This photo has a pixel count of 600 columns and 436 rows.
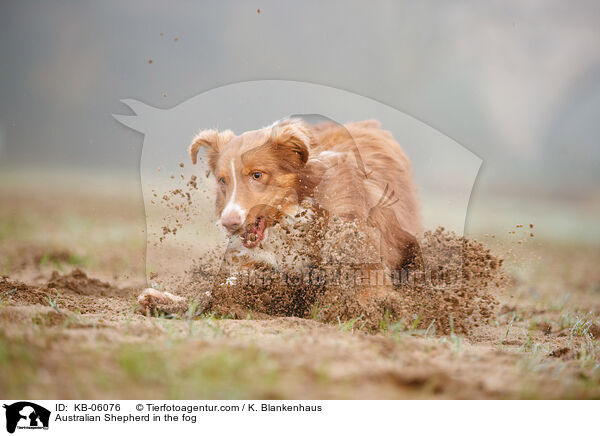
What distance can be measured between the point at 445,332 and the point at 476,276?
1.70ft

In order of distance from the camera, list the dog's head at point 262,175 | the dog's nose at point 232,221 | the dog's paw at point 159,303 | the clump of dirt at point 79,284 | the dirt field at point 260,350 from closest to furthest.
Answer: the dirt field at point 260,350
the dog's nose at point 232,221
the dog's head at point 262,175
the dog's paw at point 159,303
the clump of dirt at point 79,284

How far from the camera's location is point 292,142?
305 cm

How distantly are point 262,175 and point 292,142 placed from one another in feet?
0.91

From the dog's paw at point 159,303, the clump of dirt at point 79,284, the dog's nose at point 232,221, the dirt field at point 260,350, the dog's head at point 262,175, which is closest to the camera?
the dirt field at point 260,350

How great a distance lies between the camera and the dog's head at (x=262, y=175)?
9.73 feet

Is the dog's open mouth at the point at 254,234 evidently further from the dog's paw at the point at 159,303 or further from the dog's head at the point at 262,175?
the dog's paw at the point at 159,303

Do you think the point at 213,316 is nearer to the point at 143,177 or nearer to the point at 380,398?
the point at 143,177

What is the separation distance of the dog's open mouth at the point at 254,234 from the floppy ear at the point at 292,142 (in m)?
0.42

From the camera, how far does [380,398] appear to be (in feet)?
5.81

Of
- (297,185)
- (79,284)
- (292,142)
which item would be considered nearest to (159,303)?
(79,284)

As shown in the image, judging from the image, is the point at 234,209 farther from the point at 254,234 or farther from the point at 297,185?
the point at 297,185

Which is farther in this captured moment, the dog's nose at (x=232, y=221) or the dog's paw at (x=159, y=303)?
the dog's paw at (x=159, y=303)
